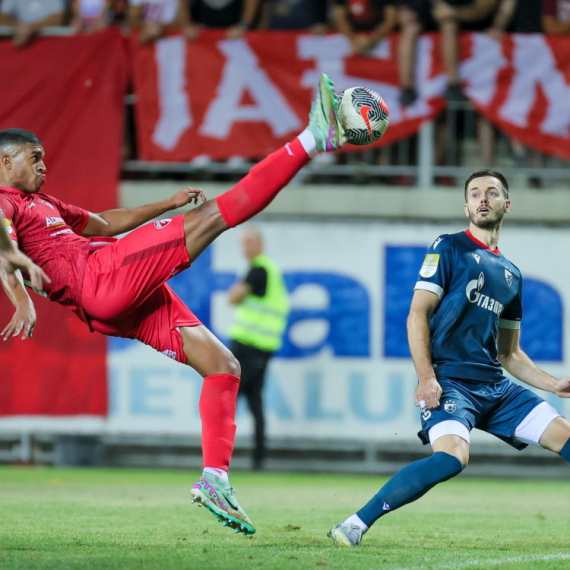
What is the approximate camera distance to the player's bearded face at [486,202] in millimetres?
5121

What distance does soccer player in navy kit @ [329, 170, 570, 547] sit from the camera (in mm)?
4723

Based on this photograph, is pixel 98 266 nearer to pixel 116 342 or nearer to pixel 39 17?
pixel 116 342

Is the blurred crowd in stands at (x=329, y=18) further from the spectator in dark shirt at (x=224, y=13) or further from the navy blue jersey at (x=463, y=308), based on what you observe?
the navy blue jersey at (x=463, y=308)

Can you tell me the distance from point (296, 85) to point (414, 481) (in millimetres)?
6664

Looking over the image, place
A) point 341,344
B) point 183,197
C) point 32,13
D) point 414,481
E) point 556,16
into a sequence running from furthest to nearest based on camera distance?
point 32,13
point 556,16
point 341,344
point 183,197
point 414,481

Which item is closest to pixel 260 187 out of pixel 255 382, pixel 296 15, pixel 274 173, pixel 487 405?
pixel 274 173

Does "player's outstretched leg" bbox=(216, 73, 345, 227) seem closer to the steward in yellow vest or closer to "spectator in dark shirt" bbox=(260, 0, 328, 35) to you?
the steward in yellow vest

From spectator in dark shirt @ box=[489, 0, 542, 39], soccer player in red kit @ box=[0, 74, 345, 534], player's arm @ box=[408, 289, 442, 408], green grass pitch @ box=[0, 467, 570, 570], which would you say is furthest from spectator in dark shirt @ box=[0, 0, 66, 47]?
player's arm @ box=[408, 289, 442, 408]

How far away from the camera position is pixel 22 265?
4430mm

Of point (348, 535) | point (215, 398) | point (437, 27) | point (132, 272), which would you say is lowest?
point (348, 535)

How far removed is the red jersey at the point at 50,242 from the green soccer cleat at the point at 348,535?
1828mm

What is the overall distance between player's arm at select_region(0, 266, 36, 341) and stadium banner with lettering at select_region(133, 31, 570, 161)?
5.99m

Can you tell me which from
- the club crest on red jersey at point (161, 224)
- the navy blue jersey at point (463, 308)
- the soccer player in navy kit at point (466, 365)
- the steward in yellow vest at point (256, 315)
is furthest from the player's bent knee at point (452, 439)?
the steward in yellow vest at point (256, 315)

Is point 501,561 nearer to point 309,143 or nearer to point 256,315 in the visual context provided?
point 309,143
